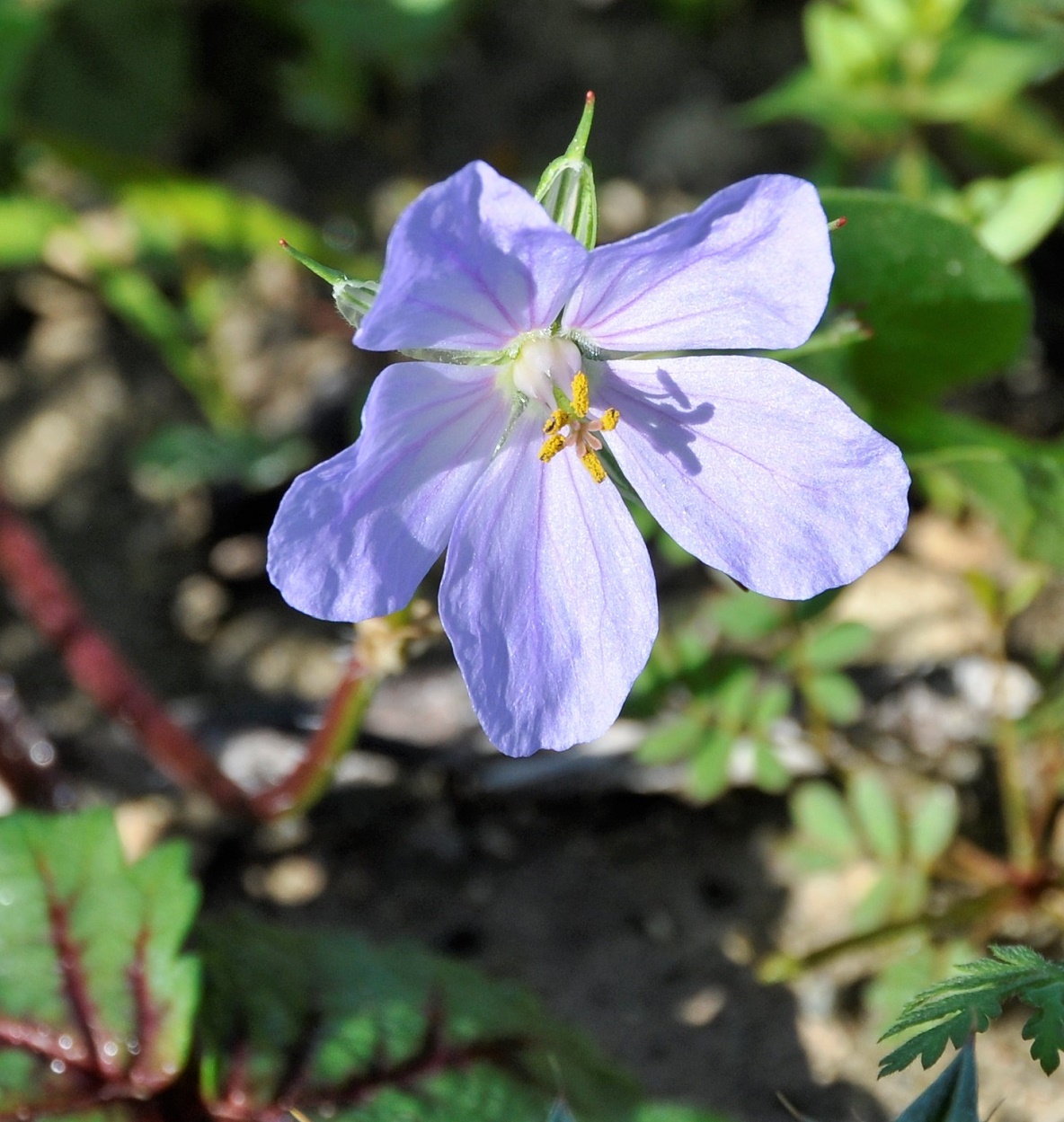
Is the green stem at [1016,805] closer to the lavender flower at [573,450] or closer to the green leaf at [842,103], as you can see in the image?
the lavender flower at [573,450]

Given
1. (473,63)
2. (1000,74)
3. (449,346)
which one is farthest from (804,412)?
(473,63)

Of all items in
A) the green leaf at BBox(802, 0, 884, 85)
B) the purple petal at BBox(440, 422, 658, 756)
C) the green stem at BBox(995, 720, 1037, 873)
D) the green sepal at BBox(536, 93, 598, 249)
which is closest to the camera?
the green sepal at BBox(536, 93, 598, 249)

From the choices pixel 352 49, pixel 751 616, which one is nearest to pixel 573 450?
pixel 751 616

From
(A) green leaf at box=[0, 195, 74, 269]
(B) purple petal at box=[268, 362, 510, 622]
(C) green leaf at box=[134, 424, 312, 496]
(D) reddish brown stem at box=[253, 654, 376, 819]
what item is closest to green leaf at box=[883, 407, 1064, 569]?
(B) purple petal at box=[268, 362, 510, 622]

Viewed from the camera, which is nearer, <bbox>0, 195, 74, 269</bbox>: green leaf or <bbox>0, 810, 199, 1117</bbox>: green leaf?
<bbox>0, 810, 199, 1117</bbox>: green leaf

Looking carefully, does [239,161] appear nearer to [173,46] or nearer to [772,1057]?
[173,46]

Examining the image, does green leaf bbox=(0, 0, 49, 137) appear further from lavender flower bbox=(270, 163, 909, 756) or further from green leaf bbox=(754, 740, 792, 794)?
green leaf bbox=(754, 740, 792, 794)
